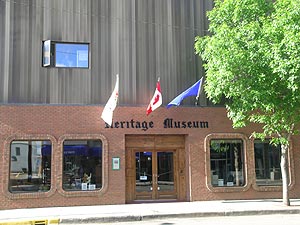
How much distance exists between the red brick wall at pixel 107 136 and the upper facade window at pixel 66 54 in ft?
6.05

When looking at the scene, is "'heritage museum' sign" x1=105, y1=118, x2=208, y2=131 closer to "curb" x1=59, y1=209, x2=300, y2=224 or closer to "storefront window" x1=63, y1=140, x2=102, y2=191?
"storefront window" x1=63, y1=140, x2=102, y2=191

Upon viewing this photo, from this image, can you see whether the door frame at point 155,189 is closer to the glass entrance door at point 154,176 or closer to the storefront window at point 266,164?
the glass entrance door at point 154,176

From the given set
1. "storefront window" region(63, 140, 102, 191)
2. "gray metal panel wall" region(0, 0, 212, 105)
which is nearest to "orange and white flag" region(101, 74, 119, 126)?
"gray metal panel wall" region(0, 0, 212, 105)

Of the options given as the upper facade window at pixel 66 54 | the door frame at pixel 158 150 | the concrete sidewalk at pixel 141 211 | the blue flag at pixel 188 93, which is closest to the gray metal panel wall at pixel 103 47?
the upper facade window at pixel 66 54

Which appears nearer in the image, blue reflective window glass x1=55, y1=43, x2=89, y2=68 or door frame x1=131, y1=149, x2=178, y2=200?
blue reflective window glass x1=55, y1=43, x2=89, y2=68

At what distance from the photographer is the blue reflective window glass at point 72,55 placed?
1656 centimetres

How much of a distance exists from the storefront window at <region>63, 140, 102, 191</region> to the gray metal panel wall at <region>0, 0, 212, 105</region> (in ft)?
5.87

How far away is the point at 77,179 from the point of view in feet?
52.6

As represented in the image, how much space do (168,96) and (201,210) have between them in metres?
5.33

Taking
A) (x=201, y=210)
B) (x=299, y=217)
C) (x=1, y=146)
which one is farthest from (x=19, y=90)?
(x=299, y=217)

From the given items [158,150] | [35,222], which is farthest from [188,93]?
[35,222]

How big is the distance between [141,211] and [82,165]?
352 centimetres

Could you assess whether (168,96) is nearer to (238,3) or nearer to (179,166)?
(179,166)

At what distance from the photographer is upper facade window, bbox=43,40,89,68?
16359 mm
